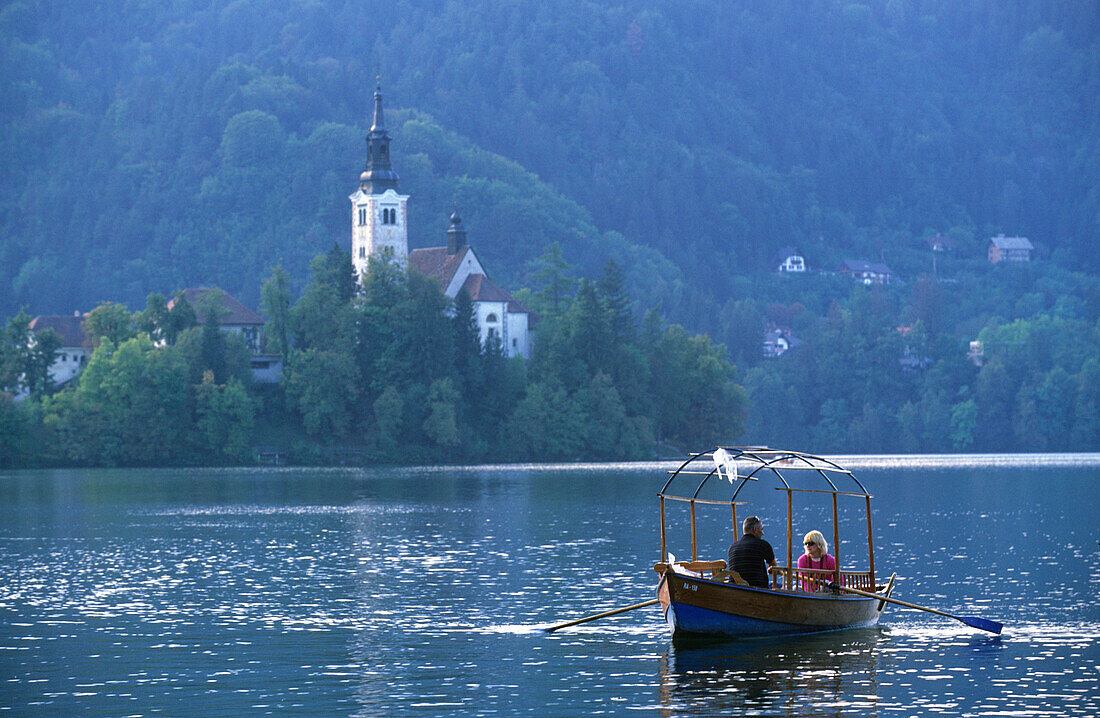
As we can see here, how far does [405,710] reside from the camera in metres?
A: 26.8

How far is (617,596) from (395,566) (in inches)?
463

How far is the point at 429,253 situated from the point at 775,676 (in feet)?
517

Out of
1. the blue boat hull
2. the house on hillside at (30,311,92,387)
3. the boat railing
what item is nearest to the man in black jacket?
the blue boat hull

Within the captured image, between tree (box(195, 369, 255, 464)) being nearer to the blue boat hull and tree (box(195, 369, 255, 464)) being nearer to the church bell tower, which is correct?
the church bell tower

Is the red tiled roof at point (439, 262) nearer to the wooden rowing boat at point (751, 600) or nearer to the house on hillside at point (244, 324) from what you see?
the house on hillside at point (244, 324)

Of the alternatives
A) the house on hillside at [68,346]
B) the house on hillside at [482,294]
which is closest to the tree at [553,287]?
the house on hillside at [482,294]

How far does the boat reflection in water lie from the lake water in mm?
86

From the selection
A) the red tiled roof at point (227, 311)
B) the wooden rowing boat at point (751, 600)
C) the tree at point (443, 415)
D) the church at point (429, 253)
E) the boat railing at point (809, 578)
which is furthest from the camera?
the church at point (429, 253)

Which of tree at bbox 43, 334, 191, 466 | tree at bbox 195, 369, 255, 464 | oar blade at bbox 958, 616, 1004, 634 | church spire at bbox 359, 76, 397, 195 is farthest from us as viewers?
church spire at bbox 359, 76, 397, 195

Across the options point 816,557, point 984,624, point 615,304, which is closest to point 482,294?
point 615,304

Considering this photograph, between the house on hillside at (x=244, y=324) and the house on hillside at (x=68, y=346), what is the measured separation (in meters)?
11.3

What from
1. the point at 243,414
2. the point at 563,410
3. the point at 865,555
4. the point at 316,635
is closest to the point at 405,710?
the point at 316,635

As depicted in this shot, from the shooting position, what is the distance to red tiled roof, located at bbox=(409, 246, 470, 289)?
17812 cm

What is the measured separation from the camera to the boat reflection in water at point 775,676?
2689 cm
